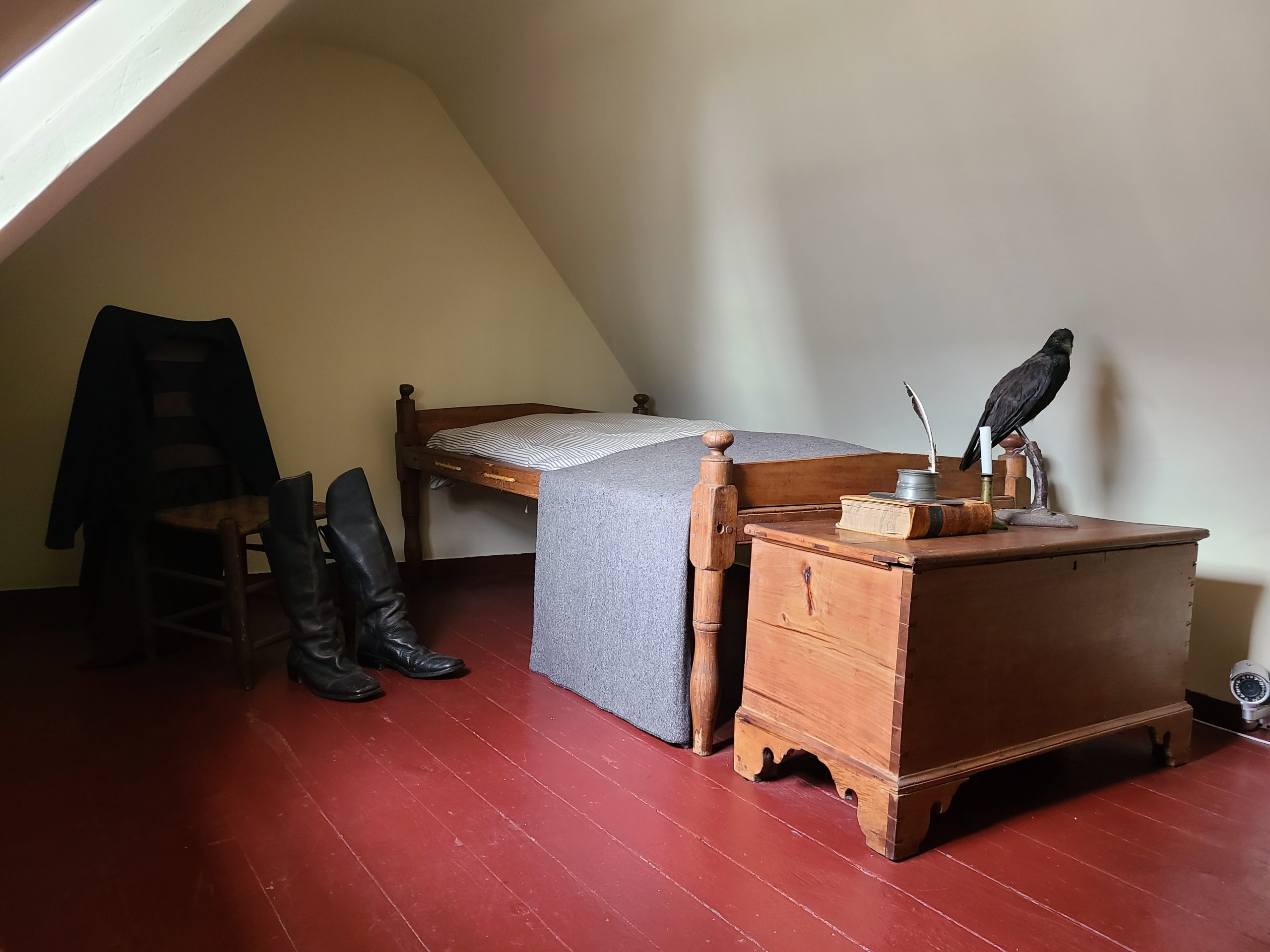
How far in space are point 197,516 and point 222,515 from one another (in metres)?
0.06

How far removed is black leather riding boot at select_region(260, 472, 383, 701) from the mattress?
68 centimetres

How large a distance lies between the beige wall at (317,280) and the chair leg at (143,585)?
63 cm

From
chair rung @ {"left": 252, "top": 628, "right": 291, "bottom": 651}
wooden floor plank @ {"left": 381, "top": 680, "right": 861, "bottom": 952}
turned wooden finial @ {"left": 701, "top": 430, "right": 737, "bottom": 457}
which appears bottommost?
wooden floor plank @ {"left": 381, "top": 680, "right": 861, "bottom": 952}

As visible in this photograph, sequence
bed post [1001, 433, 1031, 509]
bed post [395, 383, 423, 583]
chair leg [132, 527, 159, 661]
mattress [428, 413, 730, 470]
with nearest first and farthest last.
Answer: bed post [1001, 433, 1031, 509]
chair leg [132, 527, 159, 661]
mattress [428, 413, 730, 470]
bed post [395, 383, 423, 583]

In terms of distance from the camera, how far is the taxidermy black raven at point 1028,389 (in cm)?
192

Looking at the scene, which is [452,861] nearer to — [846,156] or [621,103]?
[846,156]

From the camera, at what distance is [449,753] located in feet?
6.40

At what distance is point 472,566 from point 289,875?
90.6 inches

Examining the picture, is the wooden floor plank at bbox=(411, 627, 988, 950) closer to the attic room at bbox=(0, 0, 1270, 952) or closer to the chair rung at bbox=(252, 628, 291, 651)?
the attic room at bbox=(0, 0, 1270, 952)

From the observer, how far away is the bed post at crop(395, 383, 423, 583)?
11.4ft

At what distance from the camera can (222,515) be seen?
8.08 ft

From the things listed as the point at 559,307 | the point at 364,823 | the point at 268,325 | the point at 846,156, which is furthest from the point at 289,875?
the point at 559,307

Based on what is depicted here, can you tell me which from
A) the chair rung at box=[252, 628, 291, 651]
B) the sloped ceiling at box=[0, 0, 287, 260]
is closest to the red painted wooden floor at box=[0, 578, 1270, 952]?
the chair rung at box=[252, 628, 291, 651]

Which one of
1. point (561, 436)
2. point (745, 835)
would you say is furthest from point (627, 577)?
point (561, 436)
